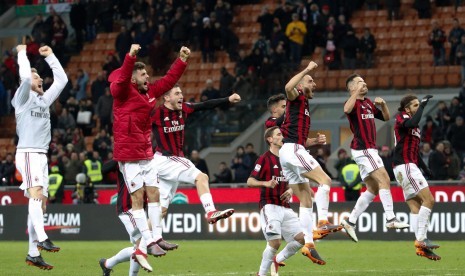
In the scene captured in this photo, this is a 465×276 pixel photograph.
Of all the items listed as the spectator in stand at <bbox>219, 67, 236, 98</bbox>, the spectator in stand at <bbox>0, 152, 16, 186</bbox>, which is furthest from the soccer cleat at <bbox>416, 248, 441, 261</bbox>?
the spectator in stand at <bbox>0, 152, 16, 186</bbox>

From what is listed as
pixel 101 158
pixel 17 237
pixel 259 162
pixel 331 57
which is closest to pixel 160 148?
pixel 259 162

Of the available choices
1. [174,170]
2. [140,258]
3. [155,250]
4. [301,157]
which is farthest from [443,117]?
[140,258]

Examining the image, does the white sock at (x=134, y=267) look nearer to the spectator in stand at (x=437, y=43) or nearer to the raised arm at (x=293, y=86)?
the raised arm at (x=293, y=86)

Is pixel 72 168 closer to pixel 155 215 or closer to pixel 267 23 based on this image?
pixel 267 23

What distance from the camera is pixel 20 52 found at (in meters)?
17.4

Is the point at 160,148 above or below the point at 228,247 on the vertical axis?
above

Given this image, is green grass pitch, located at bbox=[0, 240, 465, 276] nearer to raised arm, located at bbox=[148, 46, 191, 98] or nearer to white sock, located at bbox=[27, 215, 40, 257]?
white sock, located at bbox=[27, 215, 40, 257]

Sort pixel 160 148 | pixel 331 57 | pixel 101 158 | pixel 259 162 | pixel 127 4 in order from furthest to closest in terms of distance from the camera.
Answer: pixel 127 4, pixel 331 57, pixel 101 158, pixel 160 148, pixel 259 162

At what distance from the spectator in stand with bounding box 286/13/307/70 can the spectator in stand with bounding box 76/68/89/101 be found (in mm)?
7038

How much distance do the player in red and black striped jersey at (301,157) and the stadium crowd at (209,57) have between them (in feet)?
35.1

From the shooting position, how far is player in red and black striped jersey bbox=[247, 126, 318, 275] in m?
16.6

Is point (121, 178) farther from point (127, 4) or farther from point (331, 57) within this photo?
point (127, 4)

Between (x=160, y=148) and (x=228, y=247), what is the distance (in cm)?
719

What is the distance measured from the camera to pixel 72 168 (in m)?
32.1
